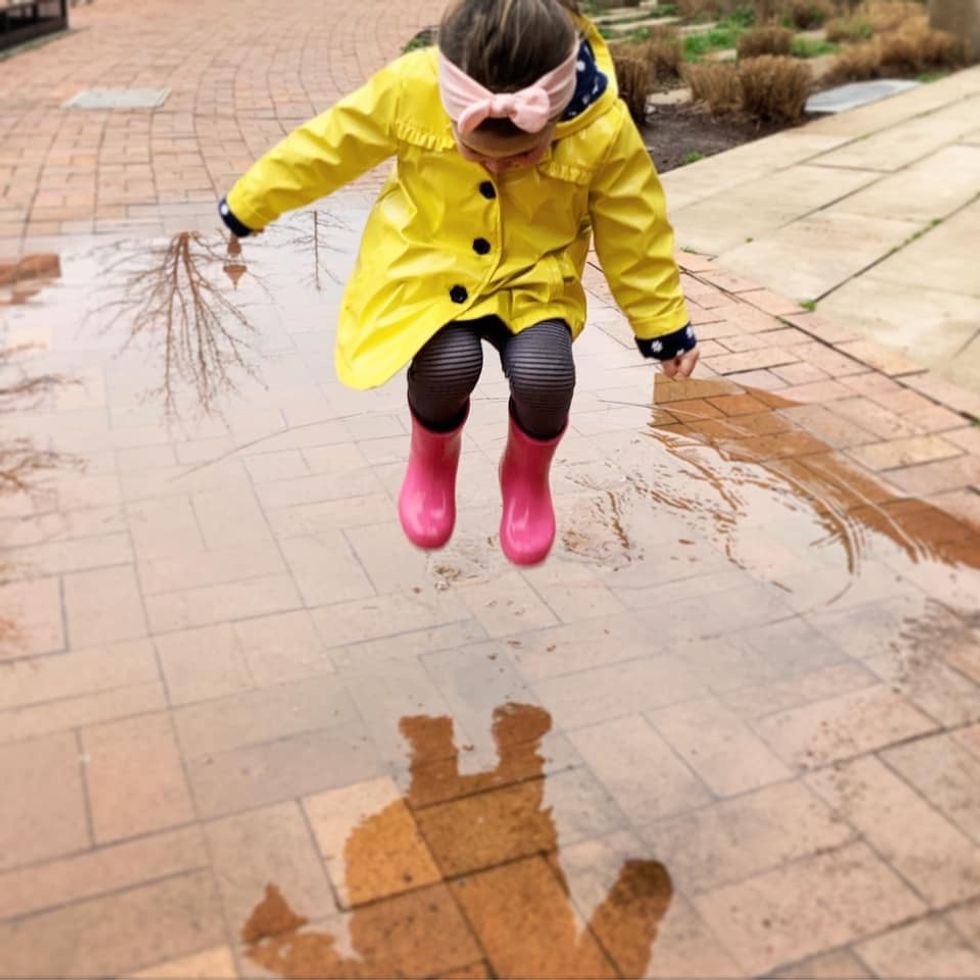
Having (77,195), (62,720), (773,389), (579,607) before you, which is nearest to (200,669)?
(62,720)

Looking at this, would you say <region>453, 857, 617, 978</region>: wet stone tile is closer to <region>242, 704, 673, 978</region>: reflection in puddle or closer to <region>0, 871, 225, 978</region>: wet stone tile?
<region>242, 704, 673, 978</region>: reflection in puddle

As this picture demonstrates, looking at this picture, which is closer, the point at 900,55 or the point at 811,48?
the point at 900,55

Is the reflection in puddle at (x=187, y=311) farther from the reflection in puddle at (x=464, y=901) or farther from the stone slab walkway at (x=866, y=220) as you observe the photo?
the stone slab walkway at (x=866, y=220)

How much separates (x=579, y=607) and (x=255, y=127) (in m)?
6.59

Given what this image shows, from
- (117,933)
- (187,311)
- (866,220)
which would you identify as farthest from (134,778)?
(866,220)

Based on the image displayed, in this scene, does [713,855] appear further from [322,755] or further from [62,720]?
[62,720]

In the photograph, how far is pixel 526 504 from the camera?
3.08 m

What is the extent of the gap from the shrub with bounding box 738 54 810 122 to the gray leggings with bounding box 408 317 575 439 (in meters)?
6.75

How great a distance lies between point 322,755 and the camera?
101 inches

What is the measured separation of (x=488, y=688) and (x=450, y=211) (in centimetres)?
105

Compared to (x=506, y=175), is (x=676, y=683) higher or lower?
lower

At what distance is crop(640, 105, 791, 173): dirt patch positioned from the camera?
8.22 m

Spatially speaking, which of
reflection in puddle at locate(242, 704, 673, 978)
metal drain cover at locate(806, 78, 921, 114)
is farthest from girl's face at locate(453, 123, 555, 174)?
metal drain cover at locate(806, 78, 921, 114)

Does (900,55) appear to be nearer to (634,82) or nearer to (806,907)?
(634,82)
